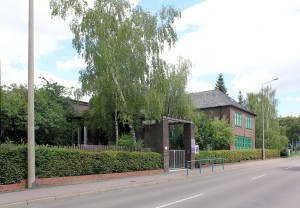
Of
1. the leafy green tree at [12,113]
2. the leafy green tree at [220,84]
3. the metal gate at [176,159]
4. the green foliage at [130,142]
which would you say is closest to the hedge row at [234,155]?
the metal gate at [176,159]

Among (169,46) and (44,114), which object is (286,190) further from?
(44,114)

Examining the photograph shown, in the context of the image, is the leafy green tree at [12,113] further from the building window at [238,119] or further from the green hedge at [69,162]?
the building window at [238,119]

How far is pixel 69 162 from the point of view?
49.3 ft

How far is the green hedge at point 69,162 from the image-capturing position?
12.6m

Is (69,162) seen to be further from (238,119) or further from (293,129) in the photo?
(293,129)

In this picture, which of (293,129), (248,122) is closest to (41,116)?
(248,122)

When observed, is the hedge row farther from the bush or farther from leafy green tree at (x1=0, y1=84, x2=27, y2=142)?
leafy green tree at (x1=0, y1=84, x2=27, y2=142)

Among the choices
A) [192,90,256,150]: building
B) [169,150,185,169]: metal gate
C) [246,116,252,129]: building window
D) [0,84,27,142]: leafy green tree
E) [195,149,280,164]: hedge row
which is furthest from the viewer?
[246,116,252,129]: building window

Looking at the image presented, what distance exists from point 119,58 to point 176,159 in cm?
880

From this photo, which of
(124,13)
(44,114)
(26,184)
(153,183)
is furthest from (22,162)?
(124,13)

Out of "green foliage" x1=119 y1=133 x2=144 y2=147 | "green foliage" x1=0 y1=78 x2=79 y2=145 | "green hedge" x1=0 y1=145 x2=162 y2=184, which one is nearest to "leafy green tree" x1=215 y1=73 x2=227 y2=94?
"green foliage" x1=0 y1=78 x2=79 y2=145

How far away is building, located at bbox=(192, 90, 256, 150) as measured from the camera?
3857 centimetres

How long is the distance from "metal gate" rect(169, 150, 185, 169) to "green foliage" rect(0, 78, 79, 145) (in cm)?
877

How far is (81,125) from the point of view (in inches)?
1118
